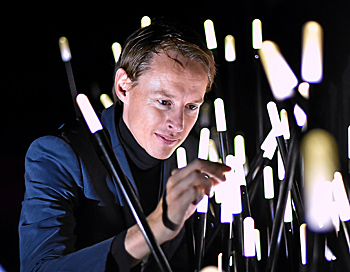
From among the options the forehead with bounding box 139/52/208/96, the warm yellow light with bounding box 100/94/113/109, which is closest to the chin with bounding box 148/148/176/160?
the forehead with bounding box 139/52/208/96

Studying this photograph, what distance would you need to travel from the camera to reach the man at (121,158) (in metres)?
0.85

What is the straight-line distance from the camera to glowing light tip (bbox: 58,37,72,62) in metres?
0.97

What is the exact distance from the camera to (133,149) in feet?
3.24

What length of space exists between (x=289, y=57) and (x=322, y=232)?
1.92 feet

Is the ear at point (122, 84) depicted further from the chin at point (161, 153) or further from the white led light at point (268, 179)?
the white led light at point (268, 179)

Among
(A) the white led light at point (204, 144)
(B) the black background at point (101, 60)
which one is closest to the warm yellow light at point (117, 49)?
(B) the black background at point (101, 60)

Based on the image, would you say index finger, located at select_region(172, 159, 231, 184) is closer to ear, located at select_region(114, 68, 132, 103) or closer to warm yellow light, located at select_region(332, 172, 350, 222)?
warm yellow light, located at select_region(332, 172, 350, 222)

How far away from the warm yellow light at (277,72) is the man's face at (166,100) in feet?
0.52

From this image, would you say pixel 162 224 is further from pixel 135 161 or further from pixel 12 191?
pixel 12 191

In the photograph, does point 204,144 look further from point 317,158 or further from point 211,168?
point 317,158

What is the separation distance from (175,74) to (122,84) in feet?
0.43

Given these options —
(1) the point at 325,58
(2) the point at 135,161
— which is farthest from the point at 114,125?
(1) the point at 325,58

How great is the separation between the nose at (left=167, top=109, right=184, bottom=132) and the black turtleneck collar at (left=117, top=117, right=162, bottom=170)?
0.11 meters

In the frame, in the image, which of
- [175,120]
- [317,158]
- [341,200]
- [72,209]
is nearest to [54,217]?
[72,209]
